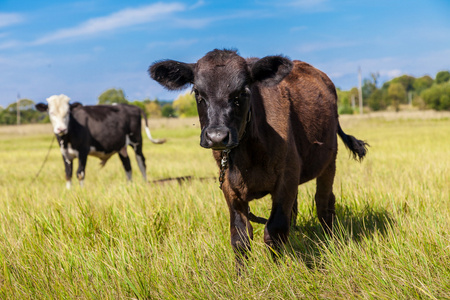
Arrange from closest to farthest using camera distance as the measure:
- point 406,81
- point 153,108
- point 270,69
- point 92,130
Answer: point 270,69 < point 92,130 < point 153,108 < point 406,81

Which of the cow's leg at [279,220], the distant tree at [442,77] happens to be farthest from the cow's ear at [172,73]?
the distant tree at [442,77]

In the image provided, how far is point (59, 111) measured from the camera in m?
9.68

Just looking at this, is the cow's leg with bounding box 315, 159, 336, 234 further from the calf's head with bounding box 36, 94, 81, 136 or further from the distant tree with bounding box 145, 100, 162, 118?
the distant tree with bounding box 145, 100, 162, 118

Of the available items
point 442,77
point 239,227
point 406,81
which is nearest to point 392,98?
point 406,81

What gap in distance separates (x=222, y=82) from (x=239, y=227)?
1251mm

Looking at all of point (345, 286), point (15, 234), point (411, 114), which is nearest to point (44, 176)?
point (15, 234)

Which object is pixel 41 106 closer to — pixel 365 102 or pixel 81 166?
pixel 81 166

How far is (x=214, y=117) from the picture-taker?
3.08 meters

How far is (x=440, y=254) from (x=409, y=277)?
0.49 metres

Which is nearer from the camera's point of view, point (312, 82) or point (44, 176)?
point (312, 82)

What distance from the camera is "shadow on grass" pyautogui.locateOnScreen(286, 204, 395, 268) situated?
411cm

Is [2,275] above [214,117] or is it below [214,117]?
below

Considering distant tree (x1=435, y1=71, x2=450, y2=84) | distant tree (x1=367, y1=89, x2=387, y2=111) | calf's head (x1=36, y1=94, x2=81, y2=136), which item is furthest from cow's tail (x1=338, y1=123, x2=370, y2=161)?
distant tree (x1=435, y1=71, x2=450, y2=84)

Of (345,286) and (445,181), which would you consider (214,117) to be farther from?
(445,181)
